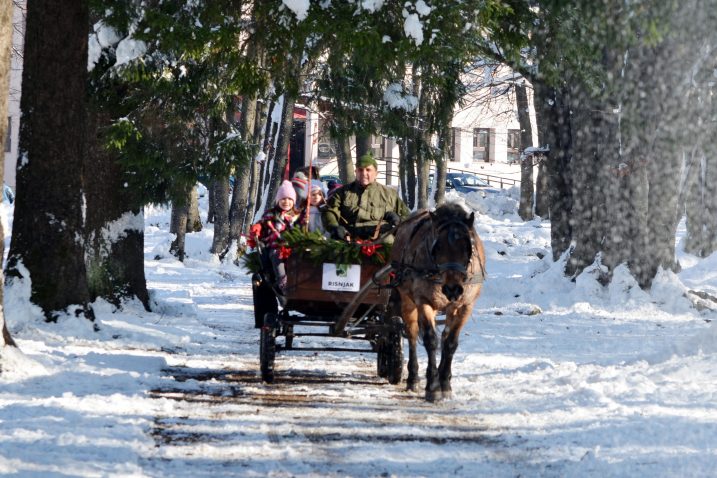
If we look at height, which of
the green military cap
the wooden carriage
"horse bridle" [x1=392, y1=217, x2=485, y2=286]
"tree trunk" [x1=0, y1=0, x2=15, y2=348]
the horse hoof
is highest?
"tree trunk" [x1=0, y1=0, x2=15, y2=348]

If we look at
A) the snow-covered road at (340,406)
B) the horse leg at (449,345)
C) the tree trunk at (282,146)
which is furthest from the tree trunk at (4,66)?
the tree trunk at (282,146)

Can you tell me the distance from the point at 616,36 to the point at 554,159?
31.3ft

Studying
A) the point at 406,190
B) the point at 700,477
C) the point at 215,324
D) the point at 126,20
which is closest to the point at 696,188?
the point at 406,190

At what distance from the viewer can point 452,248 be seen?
1039cm

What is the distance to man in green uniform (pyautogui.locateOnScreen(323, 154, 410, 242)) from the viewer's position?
12.3m

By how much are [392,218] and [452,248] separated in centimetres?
194

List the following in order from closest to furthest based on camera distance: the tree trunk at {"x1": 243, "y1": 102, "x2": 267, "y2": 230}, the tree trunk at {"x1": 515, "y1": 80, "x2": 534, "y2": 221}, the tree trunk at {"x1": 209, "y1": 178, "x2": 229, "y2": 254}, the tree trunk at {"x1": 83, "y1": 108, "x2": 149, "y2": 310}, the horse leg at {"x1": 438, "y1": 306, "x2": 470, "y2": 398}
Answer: the horse leg at {"x1": 438, "y1": 306, "x2": 470, "y2": 398}, the tree trunk at {"x1": 83, "y1": 108, "x2": 149, "y2": 310}, the tree trunk at {"x1": 209, "y1": 178, "x2": 229, "y2": 254}, the tree trunk at {"x1": 243, "y1": 102, "x2": 267, "y2": 230}, the tree trunk at {"x1": 515, "y1": 80, "x2": 534, "y2": 221}

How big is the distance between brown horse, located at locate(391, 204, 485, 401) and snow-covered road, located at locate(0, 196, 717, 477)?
351mm

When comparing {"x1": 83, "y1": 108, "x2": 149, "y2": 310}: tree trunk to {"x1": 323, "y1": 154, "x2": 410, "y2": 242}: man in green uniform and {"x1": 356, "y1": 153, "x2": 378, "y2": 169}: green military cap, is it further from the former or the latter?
{"x1": 356, "y1": 153, "x2": 378, "y2": 169}: green military cap

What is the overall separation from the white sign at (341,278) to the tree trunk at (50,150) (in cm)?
390

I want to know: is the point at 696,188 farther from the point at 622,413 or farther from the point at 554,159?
the point at 622,413

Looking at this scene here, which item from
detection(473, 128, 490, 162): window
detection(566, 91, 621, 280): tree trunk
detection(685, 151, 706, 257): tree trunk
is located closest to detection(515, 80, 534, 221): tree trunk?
detection(685, 151, 706, 257): tree trunk

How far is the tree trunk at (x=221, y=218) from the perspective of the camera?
113 ft

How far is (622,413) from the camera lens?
9.16 metres
